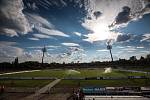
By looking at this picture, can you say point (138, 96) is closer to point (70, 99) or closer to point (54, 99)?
point (70, 99)

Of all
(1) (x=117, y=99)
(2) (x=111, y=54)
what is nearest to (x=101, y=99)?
(1) (x=117, y=99)

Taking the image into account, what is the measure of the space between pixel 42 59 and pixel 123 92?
10515 cm

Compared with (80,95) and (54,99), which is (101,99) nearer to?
(80,95)

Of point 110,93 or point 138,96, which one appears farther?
point 110,93

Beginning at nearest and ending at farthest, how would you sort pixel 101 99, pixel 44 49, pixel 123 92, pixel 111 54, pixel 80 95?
1. pixel 80 95
2. pixel 101 99
3. pixel 123 92
4. pixel 111 54
5. pixel 44 49

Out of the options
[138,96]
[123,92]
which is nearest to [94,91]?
[123,92]

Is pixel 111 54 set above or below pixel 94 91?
above

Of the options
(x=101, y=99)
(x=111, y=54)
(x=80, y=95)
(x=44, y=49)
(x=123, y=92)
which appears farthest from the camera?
(x=44, y=49)

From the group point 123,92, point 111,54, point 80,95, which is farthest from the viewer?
point 111,54

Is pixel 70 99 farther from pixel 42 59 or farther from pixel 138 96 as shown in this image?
pixel 42 59

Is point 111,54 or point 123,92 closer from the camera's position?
point 123,92

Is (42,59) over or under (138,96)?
over

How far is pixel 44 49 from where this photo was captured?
131 meters

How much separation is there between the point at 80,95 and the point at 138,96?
12043 mm
